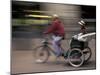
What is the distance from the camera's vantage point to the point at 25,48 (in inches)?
200

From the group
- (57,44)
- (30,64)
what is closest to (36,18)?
(57,44)

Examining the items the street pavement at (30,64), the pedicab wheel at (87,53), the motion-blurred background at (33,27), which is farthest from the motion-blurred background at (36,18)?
the pedicab wheel at (87,53)

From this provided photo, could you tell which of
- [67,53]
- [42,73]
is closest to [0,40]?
[42,73]

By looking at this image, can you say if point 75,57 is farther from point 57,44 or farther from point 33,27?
point 33,27

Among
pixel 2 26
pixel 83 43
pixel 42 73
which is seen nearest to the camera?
pixel 2 26

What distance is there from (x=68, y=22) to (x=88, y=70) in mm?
1136

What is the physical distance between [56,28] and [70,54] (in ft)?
2.12

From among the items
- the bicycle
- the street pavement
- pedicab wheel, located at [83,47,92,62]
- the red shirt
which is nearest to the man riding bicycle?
the red shirt

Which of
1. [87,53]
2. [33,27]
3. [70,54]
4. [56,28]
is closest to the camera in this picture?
[33,27]

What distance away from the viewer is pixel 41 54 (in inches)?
205

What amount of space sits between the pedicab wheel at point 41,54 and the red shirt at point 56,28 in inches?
14.5

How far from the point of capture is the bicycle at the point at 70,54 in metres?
5.21

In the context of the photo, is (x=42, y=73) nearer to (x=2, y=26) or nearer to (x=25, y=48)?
(x=25, y=48)

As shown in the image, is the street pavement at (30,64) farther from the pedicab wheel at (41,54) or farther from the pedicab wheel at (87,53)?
the pedicab wheel at (87,53)
